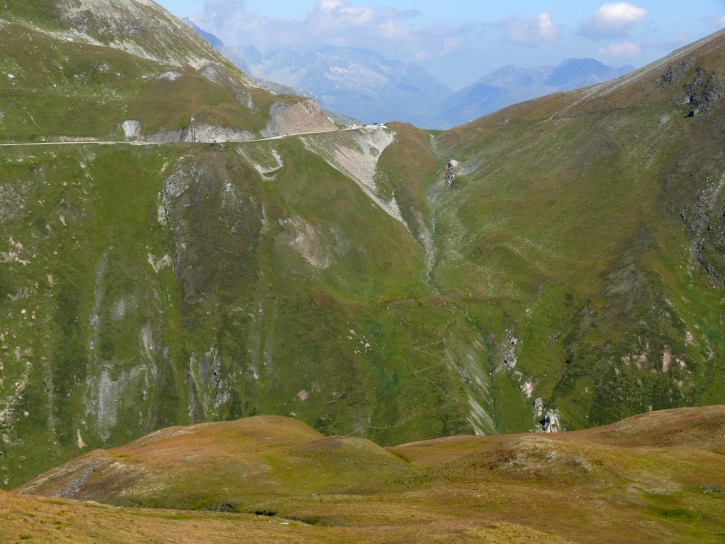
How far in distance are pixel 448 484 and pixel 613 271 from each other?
4592 inches

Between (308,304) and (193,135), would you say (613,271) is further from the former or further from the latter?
(193,135)

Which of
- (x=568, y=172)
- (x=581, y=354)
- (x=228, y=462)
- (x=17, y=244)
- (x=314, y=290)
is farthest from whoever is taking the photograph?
(x=568, y=172)

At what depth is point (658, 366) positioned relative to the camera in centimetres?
13812

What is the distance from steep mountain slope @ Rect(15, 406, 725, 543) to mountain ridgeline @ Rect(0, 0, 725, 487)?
42769mm

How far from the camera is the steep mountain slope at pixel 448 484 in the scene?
4678 centimetres

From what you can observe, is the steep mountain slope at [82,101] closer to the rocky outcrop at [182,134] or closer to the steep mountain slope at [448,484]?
the rocky outcrop at [182,134]

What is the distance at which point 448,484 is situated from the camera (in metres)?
60.7

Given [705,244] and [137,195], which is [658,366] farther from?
[137,195]

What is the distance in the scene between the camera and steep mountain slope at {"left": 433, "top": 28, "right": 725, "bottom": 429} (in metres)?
138

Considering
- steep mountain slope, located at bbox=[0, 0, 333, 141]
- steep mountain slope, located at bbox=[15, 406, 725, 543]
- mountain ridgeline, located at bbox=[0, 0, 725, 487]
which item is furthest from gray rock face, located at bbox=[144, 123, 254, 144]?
steep mountain slope, located at bbox=[15, 406, 725, 543]

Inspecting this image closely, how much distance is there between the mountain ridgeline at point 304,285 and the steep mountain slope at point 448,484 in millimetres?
42769

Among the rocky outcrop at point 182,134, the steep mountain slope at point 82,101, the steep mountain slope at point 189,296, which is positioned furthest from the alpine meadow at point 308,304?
the steep mountain slope at point 82,101

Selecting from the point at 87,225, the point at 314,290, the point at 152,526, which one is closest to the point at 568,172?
the point at 314,290

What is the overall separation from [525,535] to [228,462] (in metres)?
44.6
